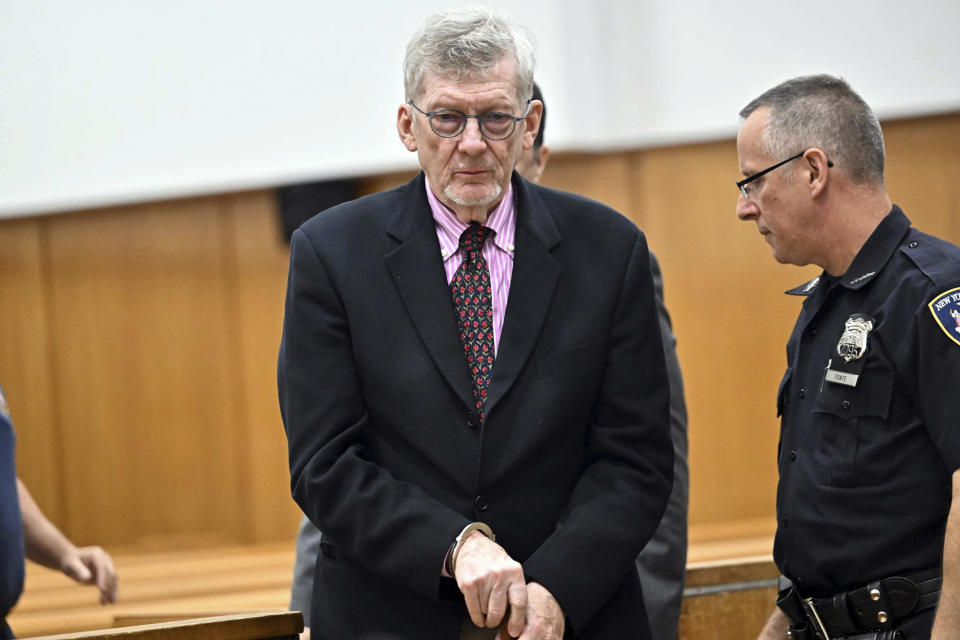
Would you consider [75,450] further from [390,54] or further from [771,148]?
[771,148]

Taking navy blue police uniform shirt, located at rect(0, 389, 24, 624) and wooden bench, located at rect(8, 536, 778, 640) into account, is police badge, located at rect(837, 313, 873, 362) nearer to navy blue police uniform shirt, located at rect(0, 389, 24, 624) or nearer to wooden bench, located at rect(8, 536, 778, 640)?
wooden bench, located at rect(8, 536, 778, 640)

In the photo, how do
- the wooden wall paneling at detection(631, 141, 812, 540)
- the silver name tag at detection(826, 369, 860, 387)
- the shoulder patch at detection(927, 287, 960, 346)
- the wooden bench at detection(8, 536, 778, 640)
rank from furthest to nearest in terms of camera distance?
the wooden wall paneling at detection(631, 141, 812, 540) → the wooden bench at detection(8, 536, 778, 640) → the silver name tag at detection(826, 369, 860, 387) → the shoulder patch at detection(927, 287, 960, 346)

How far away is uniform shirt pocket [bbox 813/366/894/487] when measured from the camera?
170 centimetres

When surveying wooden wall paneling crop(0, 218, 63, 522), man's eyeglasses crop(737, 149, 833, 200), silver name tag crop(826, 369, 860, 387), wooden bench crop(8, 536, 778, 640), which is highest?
man's eyeglasses crop(737, 149, 833, 200)

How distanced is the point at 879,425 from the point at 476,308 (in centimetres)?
62

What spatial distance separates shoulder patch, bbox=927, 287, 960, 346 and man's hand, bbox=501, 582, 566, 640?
669 millimetres

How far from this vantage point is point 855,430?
68.0 inches

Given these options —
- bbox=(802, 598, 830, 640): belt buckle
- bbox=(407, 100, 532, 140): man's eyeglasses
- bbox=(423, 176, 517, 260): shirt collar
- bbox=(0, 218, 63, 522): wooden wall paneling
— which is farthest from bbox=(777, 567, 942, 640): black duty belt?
bbox=(0, 218, 63, 522): wooden wall paneling

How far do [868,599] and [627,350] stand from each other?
51 centimetres

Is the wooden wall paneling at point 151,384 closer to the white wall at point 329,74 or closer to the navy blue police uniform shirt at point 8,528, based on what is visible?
the white wall at point 329,74

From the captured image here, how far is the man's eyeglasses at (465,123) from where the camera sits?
5.47 feet

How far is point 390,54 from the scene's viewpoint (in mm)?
3586

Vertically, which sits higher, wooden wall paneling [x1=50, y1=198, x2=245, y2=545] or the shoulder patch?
the shoulder patch

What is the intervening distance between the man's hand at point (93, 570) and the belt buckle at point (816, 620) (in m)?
1.28
